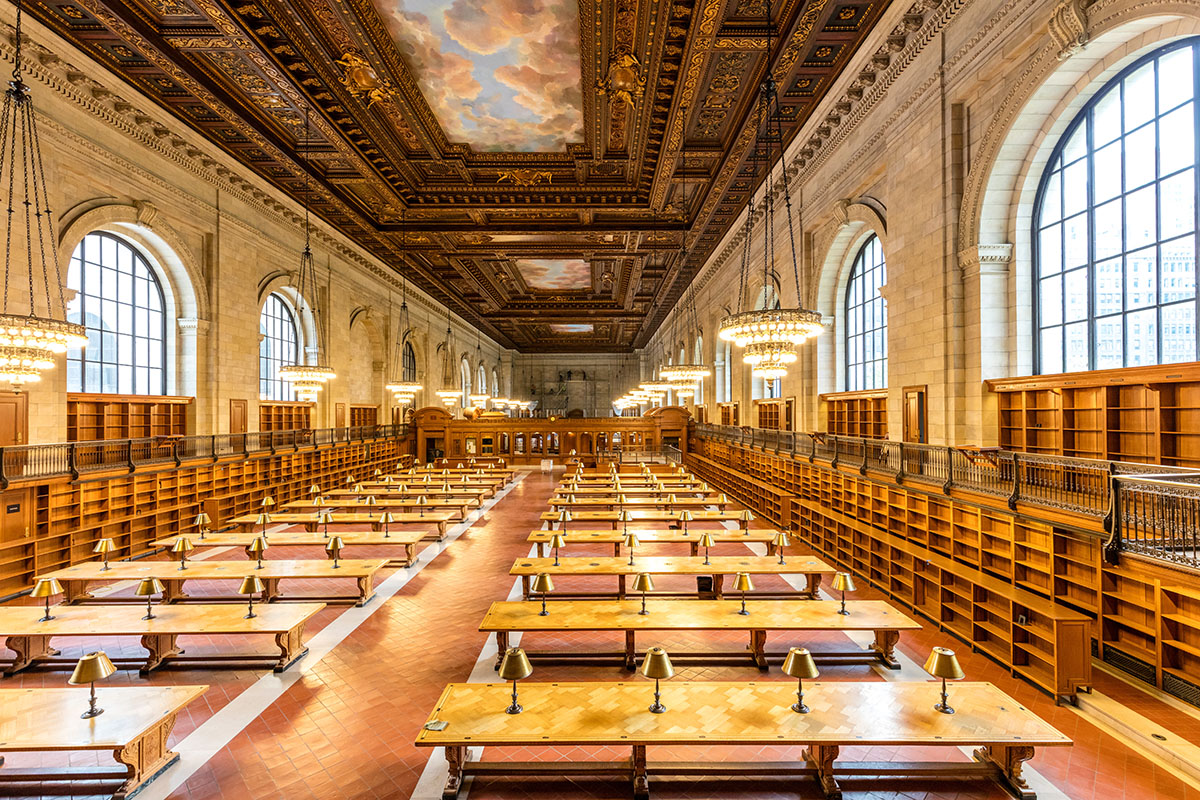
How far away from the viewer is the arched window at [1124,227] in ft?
19.2

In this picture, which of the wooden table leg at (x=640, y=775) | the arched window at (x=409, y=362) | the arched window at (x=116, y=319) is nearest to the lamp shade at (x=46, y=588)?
the wooden table leg at (x=640, y=775)

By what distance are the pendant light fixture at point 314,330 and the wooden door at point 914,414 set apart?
40.3ft

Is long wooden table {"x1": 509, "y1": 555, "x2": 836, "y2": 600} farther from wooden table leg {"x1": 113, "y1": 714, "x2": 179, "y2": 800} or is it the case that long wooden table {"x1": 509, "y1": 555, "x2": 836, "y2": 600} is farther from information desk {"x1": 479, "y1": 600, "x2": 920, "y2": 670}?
wooden table leg {"x1": 113, "y1": 714, "x2": 179, "y2": 800}

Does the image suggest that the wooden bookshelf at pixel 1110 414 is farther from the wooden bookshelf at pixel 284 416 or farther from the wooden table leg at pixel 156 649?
the wooden bookshelf at pixel 284 416

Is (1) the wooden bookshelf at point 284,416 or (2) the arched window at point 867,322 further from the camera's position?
(1) the wooden bookshelf at point 284,416

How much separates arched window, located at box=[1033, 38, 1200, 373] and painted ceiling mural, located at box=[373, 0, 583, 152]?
24.1ft

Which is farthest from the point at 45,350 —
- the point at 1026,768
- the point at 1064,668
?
the point at 1064,668

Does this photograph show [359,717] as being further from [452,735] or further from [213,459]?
[213,459]

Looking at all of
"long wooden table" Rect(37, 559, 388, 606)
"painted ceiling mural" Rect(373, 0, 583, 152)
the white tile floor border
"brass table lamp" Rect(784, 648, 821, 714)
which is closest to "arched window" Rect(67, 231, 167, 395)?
"long wooden table" Rect(37, 559, 388, 606)

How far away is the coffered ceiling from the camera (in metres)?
8.76

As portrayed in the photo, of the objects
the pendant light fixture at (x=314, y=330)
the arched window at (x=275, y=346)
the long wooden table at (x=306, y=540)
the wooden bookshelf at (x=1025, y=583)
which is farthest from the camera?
the arched window at (x=275, y=346)

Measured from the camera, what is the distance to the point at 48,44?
9.01 meters

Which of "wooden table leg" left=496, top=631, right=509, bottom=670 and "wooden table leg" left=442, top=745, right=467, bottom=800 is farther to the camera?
"wooden table leg" left=496, top=631, right=509, bottom=670

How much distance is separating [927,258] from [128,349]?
1625cm
